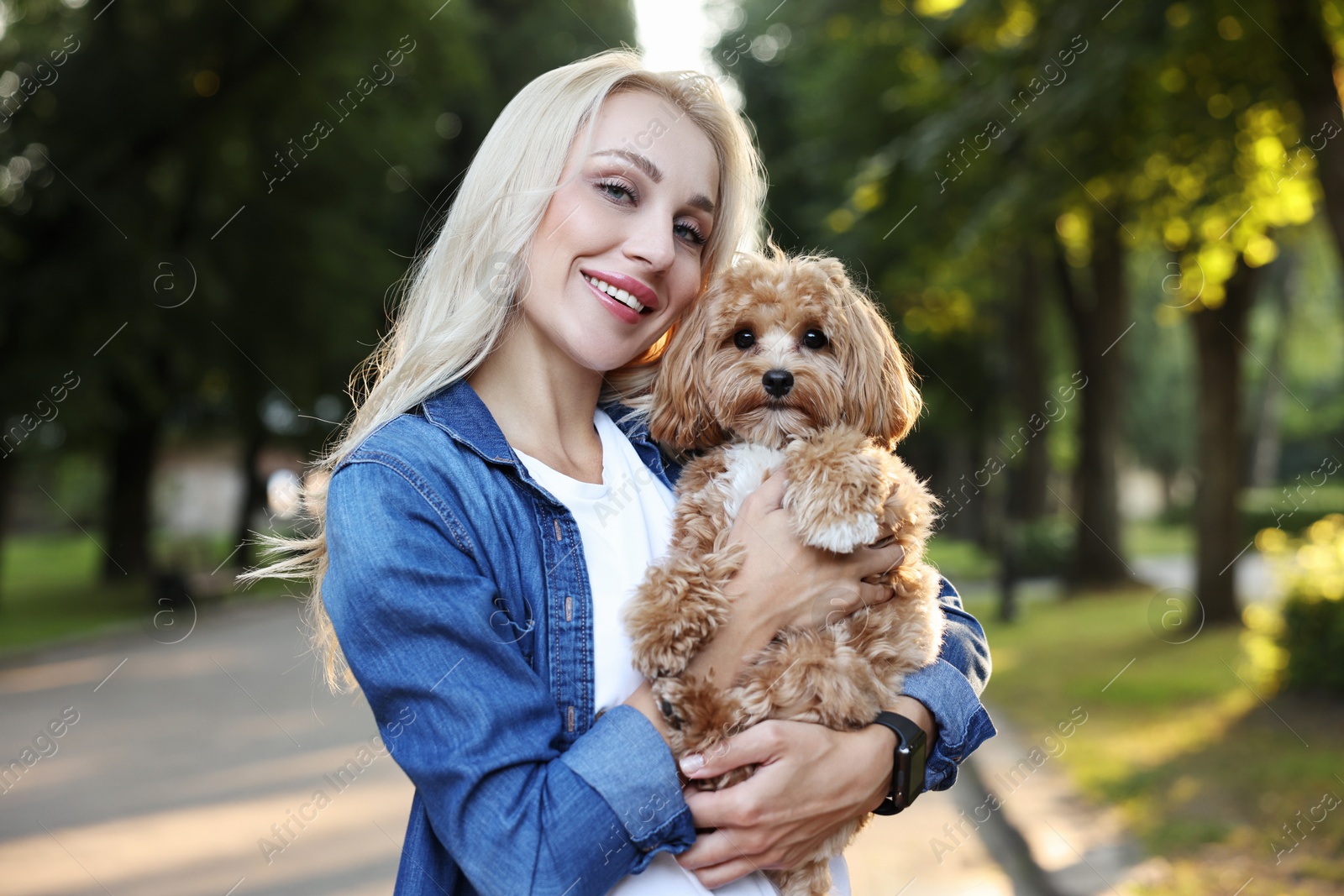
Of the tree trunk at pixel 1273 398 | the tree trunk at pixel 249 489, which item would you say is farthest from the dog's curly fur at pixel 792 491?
the tree trunk at pixel 1273 398

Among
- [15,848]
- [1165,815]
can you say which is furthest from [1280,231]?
[15,848]

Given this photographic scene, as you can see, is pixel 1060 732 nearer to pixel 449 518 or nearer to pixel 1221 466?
pixel 1221 466

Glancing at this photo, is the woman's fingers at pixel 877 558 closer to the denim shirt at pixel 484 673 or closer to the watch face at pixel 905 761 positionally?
the watch face at pixel 905 761

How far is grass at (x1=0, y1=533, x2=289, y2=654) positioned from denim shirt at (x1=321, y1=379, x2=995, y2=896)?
52.9 ft

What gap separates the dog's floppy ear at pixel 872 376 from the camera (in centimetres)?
282

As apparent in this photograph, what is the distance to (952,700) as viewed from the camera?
2480 millimetres

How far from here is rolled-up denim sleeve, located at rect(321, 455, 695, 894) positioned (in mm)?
1801

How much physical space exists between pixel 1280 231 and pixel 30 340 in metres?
18.2

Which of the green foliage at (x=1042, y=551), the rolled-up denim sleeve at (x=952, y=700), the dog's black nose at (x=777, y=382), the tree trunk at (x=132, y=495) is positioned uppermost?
the dog's black nose at (x=777, y=382)

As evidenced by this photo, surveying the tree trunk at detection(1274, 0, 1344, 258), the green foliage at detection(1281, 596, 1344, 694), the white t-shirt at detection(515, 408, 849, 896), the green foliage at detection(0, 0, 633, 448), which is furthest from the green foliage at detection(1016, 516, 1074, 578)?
the white t-shirt at detection(515, 408, 849, 896)

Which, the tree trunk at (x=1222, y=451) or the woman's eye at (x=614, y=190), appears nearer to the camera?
the woman's eye at (x=614, y=190)

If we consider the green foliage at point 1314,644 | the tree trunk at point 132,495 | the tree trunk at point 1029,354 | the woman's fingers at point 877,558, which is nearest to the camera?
the woman's fingers at point 877,558

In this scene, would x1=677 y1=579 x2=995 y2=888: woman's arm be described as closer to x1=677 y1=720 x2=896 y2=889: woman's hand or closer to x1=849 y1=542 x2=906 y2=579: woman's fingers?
x1=677 y1=720 x2=896 y2=889: woman's hand

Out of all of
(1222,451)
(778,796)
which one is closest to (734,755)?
(778,796)
